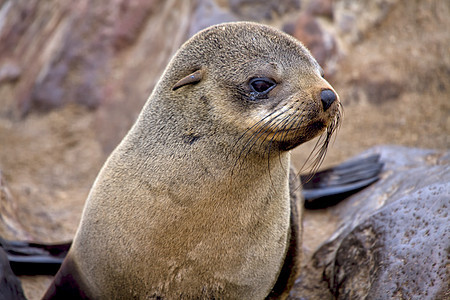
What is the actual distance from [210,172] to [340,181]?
107 inches

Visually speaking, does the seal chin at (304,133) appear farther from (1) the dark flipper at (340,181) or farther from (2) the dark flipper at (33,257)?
(2) the dark flipper at (33,257)

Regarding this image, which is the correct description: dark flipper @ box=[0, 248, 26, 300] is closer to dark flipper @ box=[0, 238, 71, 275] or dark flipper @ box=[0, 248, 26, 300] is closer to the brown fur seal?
dark flipper @ box=[0, 238, 71, 275]

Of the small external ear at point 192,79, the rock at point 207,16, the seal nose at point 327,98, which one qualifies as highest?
the small external ear at point 192,79

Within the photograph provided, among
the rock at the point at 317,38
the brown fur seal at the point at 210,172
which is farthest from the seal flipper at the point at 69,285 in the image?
the rock at the point at 317,38

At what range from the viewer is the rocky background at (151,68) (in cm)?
743

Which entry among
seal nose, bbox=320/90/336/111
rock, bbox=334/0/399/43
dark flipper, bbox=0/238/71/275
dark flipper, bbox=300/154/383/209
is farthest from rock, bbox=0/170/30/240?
rock, bbox=334/0/399/43

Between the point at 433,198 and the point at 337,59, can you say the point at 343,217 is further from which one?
the point at 337,59

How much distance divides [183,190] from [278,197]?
643 mm

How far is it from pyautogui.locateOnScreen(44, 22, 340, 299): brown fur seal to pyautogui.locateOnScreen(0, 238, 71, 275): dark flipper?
1045 millimetres

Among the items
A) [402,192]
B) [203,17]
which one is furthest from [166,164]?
[203,17]

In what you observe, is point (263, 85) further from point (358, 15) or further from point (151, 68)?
point (358, 15)

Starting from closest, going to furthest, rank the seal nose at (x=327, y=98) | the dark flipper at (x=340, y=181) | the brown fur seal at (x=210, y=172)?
the seal nose at (x=327, y=98) → the brown fur seal at (x=210, y=172) → the dark flipper at (x=340, y=181)

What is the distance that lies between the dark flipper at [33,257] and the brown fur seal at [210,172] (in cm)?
104

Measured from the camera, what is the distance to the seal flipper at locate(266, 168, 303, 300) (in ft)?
13.1
